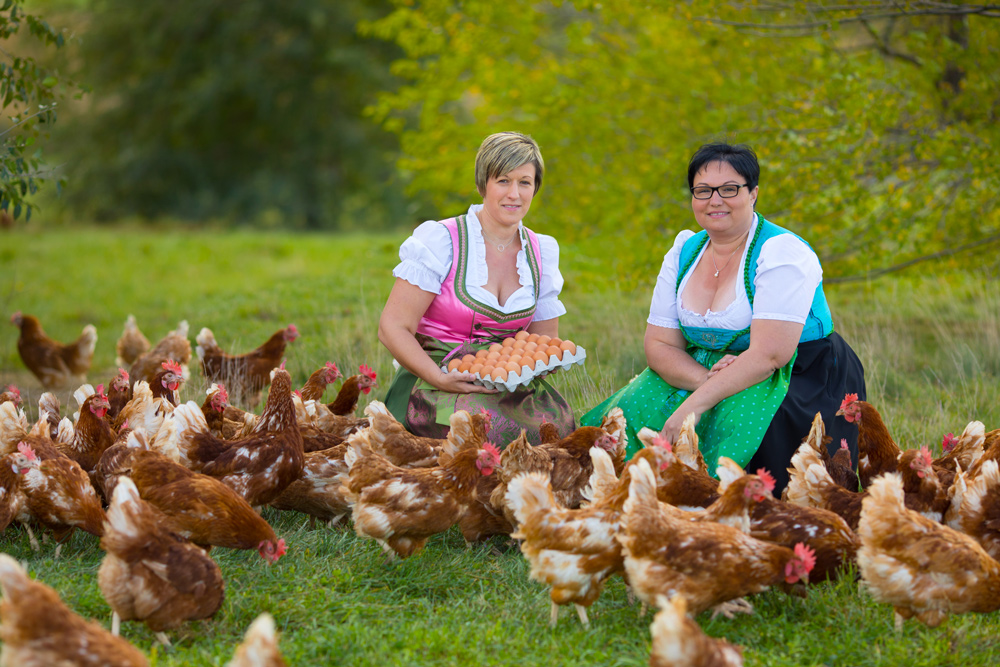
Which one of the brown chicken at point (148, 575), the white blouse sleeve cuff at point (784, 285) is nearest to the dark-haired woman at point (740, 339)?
the white blouse sleeve cuff at point (784, 285)

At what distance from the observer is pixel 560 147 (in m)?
9.65

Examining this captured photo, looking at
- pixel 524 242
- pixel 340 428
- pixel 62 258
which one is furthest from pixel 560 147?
pixel 62 258

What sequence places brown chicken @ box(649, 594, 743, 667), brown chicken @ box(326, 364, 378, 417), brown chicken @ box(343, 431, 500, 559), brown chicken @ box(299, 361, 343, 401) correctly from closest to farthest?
brown chicken @ box(649, 594, 743, 667) → brown chicken @ box(343, 431, 500, 559) → brown chicken @ box(326, 364, 378, 417) → brown chicken @ box(299, 361, 343, 401)

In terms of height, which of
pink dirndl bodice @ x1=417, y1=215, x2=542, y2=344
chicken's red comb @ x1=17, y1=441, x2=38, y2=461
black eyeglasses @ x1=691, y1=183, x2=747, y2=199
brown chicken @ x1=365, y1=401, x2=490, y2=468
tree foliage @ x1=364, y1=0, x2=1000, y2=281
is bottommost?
chicken's red comb @ x1=17, y1=441, x2=38, y2=461

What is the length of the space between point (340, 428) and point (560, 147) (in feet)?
19.0

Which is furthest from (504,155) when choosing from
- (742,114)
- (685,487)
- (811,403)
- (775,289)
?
(742,114)

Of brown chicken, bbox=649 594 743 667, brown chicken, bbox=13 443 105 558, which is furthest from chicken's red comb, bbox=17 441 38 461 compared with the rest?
brown chicken, bbox=649 594 743 667

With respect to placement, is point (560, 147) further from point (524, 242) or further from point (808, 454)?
point (808, 454)

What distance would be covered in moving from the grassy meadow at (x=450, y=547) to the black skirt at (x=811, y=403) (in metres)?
0.90

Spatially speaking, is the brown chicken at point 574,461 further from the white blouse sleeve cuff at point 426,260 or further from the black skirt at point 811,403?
the white blouse sleeve cuff at point 426,260

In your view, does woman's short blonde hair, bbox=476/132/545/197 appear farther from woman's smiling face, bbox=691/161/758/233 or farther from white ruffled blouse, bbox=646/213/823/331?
white ruffled blouse, bbox=646/213/823/331

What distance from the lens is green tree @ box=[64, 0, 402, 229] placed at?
77.1 ft

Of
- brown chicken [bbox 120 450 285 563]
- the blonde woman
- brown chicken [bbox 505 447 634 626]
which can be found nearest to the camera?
brown chicken [bbox 505 447 634 626]

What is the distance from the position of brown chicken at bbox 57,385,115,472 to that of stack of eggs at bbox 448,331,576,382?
189cm
